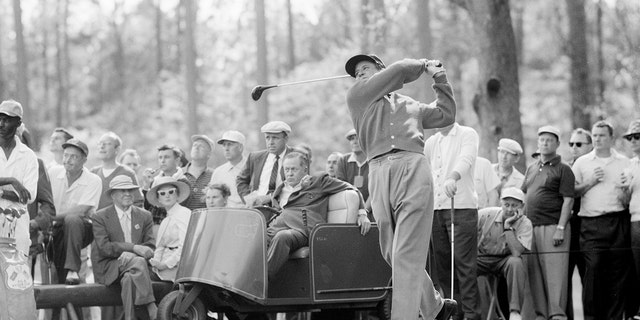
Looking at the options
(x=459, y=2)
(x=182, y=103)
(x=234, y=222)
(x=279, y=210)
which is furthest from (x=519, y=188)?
(x=182, y=103)

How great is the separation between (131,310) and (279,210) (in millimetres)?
1595

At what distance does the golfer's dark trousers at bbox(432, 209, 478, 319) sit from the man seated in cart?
3.35 ft

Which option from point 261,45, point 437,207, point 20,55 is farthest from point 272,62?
point 437,207

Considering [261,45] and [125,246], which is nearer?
[125,246]

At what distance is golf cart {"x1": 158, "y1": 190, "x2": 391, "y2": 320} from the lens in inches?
323

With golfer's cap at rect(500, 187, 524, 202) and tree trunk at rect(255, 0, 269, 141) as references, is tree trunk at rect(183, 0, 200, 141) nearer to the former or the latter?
tree trunk at rect(255, 0, 269, 141)

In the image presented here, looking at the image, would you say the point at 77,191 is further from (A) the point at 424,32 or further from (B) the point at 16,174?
(A) the point at 424,32

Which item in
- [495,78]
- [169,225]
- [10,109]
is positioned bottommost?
[169,225]

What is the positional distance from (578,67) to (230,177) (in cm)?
1372

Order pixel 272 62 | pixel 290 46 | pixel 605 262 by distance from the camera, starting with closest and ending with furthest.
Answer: pixel 605 262 → pixel 290 46 → pixel 272 62

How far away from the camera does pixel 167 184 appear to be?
1000 centimetres

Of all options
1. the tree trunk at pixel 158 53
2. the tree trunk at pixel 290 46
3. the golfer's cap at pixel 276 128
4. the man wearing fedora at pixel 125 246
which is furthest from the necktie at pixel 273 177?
the tree trunk at pixel 158 53

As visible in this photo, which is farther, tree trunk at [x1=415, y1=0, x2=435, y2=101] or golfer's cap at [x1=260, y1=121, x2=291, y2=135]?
tree trunk at [x1=415, y1=0, x2=435, y2=101]

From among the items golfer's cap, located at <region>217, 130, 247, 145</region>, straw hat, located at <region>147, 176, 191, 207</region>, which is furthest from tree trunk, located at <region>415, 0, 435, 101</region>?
straw hat, located at <region>147, 176, 191, 207</region>
